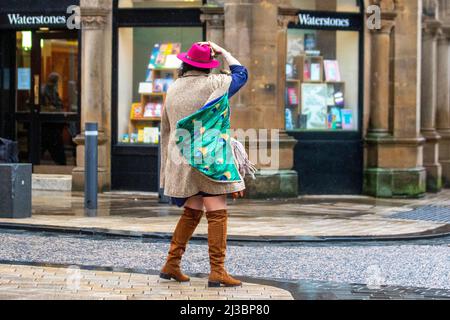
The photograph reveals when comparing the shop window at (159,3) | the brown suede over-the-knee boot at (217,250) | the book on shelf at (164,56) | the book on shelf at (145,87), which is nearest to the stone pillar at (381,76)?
the shop window at (159,3)

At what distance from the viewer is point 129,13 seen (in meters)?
17.6

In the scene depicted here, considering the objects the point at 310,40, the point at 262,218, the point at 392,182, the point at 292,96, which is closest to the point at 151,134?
the point at 292,96

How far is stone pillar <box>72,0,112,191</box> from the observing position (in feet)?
57.5

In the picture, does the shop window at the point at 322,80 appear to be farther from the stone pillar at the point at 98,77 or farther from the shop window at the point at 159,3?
the stone pillar at the point at 98,77

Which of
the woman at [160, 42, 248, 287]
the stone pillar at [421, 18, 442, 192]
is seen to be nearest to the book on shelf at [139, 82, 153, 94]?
the stone pillar at [421, 18, 442, 192]

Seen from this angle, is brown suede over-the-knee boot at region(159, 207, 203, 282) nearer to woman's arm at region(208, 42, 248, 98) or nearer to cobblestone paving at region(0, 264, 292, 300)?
cobblestone paving at region(0, 264, 292, 300)

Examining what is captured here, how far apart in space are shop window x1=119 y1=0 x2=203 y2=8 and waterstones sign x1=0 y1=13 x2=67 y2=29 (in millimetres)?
1152

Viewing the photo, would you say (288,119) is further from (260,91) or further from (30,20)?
(30,20)

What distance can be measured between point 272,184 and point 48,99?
4.49m

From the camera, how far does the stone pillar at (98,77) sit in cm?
1753

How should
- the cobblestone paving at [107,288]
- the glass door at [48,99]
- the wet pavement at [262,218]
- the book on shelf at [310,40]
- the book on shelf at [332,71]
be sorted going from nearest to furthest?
the cobblestone paving at [107,288]
the wet pavement at [262,218]
the book on shelf at [310,40]
the book on shelf at [332,71]
the glass door at [48,99]

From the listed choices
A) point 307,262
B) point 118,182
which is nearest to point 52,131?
point 118,182

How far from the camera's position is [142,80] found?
1789 cm

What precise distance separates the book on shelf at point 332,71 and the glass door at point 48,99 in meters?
4.30
